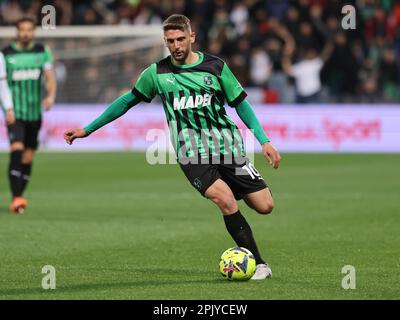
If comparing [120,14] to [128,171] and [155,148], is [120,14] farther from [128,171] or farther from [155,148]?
[128,171]

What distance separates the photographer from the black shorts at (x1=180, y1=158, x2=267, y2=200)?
8766 millimetres

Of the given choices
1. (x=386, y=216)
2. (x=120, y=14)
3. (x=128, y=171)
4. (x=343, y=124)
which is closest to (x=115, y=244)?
(x=386, y=216)

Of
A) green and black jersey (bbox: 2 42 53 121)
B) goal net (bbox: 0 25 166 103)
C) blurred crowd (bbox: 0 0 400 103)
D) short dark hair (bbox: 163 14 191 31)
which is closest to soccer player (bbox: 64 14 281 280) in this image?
short dark hair (bbox: 163 14 191 31)

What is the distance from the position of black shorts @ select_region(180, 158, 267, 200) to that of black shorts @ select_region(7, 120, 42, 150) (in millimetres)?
5930

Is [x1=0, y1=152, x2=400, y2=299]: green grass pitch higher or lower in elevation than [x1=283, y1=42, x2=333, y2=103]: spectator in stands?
lower

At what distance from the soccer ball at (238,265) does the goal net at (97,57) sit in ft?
56.8

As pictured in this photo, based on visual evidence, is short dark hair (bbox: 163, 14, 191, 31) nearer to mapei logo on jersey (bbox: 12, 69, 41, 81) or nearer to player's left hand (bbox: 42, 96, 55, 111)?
player's left hand (bbox: 42, 96, 55, 111)

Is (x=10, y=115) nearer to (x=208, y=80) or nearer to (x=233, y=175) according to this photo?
(x=208, y=80)

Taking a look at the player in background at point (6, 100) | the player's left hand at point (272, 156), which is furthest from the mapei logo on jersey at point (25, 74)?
the player's left hand at point (272, 156)

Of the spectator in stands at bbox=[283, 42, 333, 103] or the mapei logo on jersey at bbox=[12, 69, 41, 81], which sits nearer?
the mapei logo on jersey at bbox=[12, 69, 41, 81]

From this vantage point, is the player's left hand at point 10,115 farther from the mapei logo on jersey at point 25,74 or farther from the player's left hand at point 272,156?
the player's left hand at point 272,156

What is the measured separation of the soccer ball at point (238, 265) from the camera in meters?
8.46

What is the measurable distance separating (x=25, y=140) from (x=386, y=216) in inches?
198

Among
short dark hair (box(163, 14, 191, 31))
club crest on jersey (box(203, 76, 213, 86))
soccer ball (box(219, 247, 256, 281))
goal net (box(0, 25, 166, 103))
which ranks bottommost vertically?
soccer ball (box(219, 247, 256, 281))
